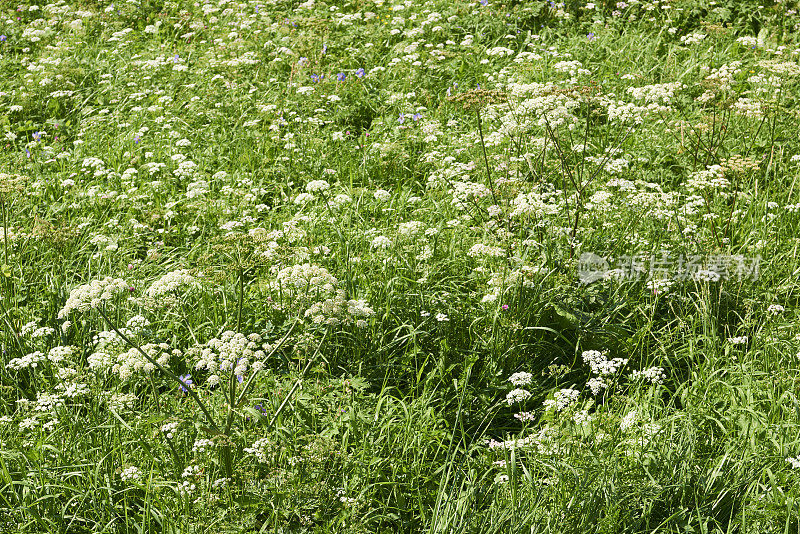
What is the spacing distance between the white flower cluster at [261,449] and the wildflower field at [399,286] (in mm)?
22

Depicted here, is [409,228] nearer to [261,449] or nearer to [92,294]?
[261,449]

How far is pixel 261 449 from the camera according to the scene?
3.02 meters

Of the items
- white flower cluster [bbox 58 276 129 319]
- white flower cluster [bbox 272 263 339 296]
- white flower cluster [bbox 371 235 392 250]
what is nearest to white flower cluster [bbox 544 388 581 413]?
white flower cluster [bbox 272 263 339 296]

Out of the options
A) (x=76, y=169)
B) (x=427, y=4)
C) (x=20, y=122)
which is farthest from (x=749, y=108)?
(x=20, y=122)

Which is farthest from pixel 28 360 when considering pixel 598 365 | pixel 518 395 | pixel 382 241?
pixel 598 365

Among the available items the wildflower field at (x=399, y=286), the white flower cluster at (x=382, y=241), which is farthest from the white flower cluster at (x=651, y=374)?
the white flower cluster at (x=382, y=241)

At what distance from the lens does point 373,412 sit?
3709 mm

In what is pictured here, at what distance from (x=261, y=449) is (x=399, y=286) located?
1.64m

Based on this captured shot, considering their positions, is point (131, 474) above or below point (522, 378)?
above

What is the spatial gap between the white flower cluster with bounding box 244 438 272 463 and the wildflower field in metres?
0.02

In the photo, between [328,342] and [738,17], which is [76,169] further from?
[738,17]

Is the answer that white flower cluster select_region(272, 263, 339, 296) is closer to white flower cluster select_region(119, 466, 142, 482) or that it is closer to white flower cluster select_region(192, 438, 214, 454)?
white flower cluster select_region(192, 438, 214, 454)

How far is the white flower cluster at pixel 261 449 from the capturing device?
9.84 feet

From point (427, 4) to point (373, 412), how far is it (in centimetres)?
555
